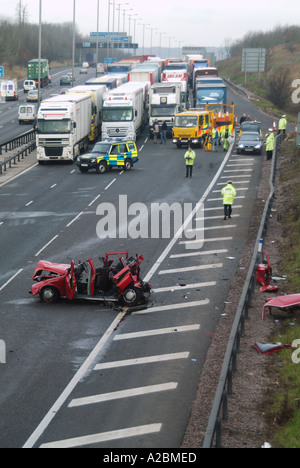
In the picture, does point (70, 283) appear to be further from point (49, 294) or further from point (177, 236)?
point (177, 236)

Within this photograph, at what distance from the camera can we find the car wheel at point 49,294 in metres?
20.7

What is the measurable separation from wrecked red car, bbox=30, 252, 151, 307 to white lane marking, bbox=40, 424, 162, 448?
720 centimetres

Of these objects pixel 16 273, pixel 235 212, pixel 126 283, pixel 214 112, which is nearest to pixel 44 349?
pixel 126 283

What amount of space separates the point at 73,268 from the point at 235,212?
1365cm

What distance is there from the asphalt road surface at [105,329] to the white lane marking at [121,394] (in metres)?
0.02

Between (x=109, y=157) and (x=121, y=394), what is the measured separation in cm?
3016

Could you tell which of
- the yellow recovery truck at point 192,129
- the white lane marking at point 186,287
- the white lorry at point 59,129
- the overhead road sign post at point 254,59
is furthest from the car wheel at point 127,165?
the overhead road sign post at point 254,59

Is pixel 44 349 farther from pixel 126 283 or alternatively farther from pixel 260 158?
pixel 260 158

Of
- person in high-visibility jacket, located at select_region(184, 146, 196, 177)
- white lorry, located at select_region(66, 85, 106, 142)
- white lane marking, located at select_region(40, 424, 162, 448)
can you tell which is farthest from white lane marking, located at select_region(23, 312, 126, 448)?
white lorry, located at select_region(66, 85, 106, 142)

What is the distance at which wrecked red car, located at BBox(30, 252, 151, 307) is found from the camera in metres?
20.2

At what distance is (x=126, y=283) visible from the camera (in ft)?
66.0

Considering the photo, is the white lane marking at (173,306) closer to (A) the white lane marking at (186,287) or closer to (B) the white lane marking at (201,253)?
(A) the white lane marking at (186,287)

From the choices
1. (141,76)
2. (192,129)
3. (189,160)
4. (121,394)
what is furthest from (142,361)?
(141,76)

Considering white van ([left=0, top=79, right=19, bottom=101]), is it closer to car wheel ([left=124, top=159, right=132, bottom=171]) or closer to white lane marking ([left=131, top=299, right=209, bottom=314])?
car wheel ([left=124, top=159, right=132, bottom=171])
